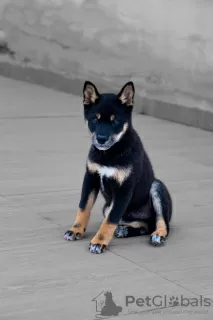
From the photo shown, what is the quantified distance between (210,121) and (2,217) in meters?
4.02

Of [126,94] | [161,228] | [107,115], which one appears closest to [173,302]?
[161,228]

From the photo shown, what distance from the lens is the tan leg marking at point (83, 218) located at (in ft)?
19.2

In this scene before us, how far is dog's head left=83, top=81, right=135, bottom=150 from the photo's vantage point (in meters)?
5.59

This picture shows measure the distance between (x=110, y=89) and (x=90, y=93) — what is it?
5.68 meters

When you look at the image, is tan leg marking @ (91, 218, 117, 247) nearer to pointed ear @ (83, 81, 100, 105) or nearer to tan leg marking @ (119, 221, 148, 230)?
tan leg marking @ (119, 221, 148, 230)

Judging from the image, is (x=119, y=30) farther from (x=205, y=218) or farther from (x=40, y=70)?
(x=205, y=218)

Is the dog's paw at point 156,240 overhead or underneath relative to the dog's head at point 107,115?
underneath

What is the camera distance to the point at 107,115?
5625 millimetres

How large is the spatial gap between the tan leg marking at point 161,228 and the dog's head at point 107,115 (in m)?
0.65

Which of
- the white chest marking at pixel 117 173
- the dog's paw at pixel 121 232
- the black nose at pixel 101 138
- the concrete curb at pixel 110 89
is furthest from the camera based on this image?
the concrete curb at pixel 110 89

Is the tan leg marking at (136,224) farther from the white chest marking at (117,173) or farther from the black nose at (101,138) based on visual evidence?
the black nose at (101,138)

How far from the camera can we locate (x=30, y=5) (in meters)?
13.0

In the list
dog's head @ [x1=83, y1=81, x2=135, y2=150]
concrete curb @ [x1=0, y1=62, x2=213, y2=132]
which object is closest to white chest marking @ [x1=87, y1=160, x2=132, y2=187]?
dog's head @ [x1=83, y1=81, x2=135, y2=150]

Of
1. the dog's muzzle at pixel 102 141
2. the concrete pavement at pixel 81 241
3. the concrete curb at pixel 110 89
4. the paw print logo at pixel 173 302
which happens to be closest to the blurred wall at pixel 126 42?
the concrete curb at pixel 110 89
